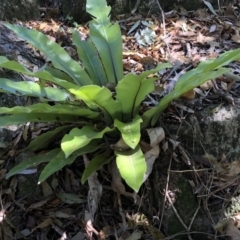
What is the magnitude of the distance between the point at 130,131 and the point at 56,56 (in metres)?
0.70

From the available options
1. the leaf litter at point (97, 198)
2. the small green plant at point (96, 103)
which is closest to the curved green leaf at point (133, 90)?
the small green plant at point (96, 103)

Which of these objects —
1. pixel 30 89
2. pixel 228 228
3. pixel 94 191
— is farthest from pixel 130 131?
pixel 228 228

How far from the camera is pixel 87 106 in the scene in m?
2.40

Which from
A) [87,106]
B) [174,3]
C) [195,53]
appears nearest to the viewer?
[87,106]

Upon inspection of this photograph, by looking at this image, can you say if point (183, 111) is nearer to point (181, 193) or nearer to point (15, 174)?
point (181, 193)

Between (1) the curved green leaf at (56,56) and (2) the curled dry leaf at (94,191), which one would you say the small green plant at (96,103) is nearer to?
(1) the curved green leaf at (56,56)

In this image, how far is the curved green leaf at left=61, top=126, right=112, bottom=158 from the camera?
6.46ft

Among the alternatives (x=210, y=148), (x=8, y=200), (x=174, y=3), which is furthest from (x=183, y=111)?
(x=174, y=3)

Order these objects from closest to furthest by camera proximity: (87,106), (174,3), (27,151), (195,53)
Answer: (87,106) < (27,151) < (195,53) < (174,3)

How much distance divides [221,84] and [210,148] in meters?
0.43

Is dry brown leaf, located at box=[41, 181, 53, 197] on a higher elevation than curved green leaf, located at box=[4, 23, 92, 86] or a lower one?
lower

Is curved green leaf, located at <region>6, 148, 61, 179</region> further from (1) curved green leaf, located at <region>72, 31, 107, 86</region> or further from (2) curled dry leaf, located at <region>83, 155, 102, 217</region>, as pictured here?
(1) curved green leaf, located at <region>72, 31, 107, 86</region>

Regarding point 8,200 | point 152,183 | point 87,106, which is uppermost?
point 87,106

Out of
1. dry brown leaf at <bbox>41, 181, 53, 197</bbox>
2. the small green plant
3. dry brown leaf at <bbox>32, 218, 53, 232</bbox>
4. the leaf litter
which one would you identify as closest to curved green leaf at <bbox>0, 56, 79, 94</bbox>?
the small green plant
